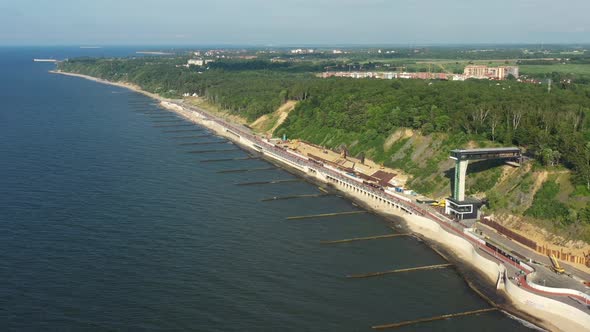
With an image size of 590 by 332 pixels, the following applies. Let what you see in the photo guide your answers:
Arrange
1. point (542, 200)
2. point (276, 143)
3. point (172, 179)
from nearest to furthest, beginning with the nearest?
point (542, 200), point (172, 179), point (276, 143)

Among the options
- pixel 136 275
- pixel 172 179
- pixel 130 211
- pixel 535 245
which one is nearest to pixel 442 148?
pixel 535 245

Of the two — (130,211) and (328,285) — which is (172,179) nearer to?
(130,211)

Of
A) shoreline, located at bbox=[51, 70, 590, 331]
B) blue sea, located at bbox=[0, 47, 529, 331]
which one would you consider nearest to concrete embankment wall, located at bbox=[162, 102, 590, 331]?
shoreline, located at bbox=[51, 70, 590, 331]

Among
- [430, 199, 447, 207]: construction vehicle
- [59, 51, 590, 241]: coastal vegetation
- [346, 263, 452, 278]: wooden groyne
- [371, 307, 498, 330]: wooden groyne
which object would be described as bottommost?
[371, 307, 498, 330]: wooden groyne

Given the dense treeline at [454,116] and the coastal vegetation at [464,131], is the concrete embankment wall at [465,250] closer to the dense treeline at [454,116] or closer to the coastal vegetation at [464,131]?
the coastal vegetation at [464,131]

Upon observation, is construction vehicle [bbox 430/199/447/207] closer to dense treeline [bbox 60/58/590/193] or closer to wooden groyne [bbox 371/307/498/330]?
dense treeline [bbox 60/58/590/193]

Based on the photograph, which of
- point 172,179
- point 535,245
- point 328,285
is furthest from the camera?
point 172,179
